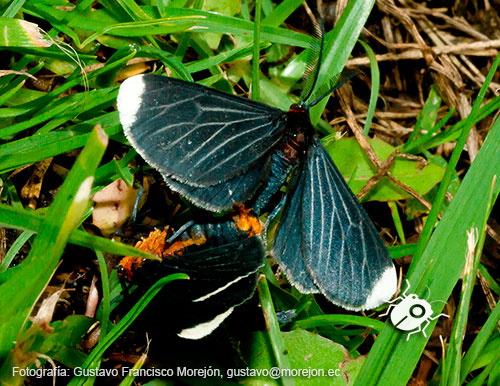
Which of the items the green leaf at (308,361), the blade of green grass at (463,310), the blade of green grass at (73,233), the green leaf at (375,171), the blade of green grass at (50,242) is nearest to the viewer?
the blade of green grass at (50,242)

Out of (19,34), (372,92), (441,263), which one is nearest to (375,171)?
(372,92)

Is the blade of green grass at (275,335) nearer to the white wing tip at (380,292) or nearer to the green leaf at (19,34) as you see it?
the white wing tip at (380,292)

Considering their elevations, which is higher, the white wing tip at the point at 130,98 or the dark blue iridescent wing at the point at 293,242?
the white wing tip at the point at 130,98

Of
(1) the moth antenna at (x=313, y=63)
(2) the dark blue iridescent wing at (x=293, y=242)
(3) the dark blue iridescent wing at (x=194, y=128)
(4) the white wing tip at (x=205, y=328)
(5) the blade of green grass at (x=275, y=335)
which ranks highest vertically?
(1) the moth antenna at (x=313, y=63)

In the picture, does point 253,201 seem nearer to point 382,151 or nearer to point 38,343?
point 382,151

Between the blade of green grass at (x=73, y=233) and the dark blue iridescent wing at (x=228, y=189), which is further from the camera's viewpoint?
the dark blue iridescent wing at (x=228, y=189)

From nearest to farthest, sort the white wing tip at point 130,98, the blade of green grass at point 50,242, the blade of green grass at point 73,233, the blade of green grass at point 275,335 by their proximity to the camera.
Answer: the blade of green grass at point 50,242
the blade of green grass at point 73,233
the white wing tip at point 130,98
the blade of green grass at point 275,335

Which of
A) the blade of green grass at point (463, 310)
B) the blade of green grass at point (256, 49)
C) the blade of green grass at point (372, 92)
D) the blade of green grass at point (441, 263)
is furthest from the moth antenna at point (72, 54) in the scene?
the blade of green grass at point (463, 310)

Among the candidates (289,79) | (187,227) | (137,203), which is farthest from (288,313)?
(289,79)

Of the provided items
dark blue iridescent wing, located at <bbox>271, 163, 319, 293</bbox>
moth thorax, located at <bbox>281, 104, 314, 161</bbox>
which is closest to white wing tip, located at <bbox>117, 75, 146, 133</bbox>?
moth thorax, located at <bbox>281, 104, 314, 161</bbox>
